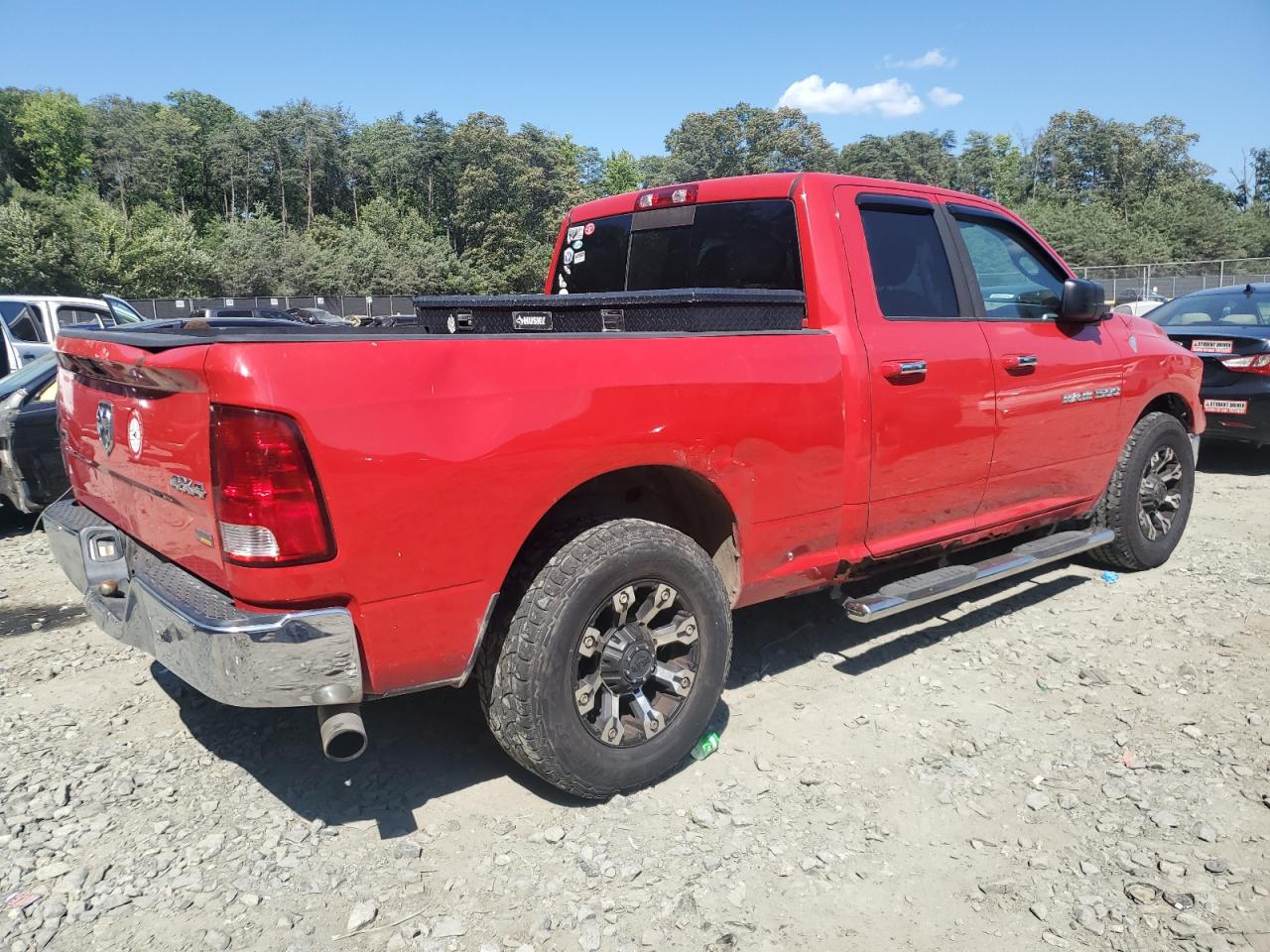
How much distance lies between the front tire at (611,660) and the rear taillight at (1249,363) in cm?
699

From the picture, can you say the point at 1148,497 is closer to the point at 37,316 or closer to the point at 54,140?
the point at 37,316

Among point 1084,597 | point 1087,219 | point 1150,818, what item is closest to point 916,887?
point 1150,818

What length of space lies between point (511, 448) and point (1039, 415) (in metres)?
2.89

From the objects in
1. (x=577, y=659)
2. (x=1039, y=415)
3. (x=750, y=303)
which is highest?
(x=750, y=303)

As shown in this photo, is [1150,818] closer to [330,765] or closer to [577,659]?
[577,659]

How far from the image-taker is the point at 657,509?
3445mm

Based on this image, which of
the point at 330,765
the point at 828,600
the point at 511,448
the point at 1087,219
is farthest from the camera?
the point at 1087,219

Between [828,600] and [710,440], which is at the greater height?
[710,440]

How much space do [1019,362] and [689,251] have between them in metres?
1.60

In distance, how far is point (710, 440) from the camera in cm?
308

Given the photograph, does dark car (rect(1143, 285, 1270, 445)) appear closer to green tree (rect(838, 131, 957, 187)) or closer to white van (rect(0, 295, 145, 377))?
white van (rect(0, 295, 145, 377))

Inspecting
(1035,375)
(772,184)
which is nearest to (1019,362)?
(1035,375)

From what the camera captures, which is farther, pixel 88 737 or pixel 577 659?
pixel 88 737

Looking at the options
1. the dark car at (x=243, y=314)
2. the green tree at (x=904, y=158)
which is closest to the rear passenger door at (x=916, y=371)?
the dark car at (x=243, y=314)
